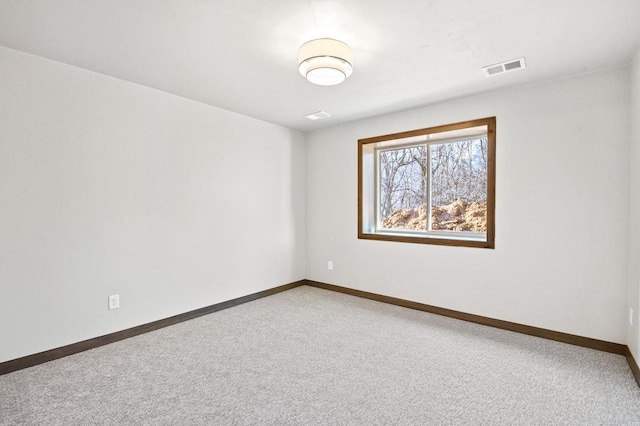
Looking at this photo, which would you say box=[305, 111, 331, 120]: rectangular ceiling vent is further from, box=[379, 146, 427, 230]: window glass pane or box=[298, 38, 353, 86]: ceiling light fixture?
box=[298, 38, 353, 86]: ceiling light fixture

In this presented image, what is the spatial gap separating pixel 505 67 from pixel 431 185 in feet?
5.28

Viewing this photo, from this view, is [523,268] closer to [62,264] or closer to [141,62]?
[141,62]

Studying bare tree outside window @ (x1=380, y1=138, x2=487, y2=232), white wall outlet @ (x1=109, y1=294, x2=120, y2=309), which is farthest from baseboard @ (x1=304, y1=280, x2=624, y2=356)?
white wall outlet @ (x1=109, y1=294, x2=120, y2=309)

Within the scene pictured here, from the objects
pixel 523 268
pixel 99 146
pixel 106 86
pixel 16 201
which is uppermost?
pixel 106 86

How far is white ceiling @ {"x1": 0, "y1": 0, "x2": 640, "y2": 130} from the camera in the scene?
1913mm

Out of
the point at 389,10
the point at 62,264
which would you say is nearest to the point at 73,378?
the point at 62,264

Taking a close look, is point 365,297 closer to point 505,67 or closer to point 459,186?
point 459,186

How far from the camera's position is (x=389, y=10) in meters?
1.92

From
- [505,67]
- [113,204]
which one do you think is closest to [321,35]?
[505,67]

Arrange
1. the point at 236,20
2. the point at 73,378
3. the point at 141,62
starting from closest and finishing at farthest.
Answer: the point at 236,20 < the point at 73,378 < the point at 141,62

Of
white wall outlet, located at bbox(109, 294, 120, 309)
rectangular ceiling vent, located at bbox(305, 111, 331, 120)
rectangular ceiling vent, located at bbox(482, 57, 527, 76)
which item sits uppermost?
rectangular ceiling vent, located at bbox(305, 111, 331, 120)

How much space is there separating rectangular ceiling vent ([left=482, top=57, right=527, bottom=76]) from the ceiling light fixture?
1.33m

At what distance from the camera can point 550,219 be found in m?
2.98

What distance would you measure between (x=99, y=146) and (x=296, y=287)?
315 cm
